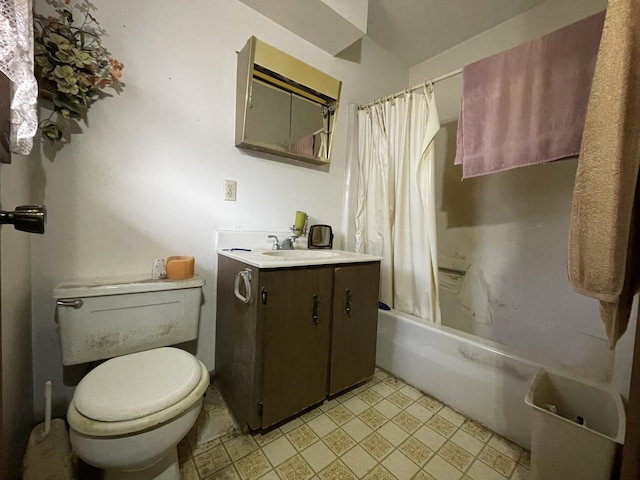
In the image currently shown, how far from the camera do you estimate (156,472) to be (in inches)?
32.2

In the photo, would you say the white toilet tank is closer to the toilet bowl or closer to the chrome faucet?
the toilet bowl

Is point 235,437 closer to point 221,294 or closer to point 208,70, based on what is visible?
point 221,294

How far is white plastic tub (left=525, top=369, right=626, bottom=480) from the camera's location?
0.75m

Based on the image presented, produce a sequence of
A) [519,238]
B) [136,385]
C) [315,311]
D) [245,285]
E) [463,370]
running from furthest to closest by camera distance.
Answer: [519,238] < [463,370] < [315,311] < [245,285] < [136,385]

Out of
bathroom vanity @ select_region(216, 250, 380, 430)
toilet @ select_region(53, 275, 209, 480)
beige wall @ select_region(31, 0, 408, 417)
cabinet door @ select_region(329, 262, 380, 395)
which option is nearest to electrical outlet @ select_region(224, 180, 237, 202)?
beige wall @ select_region(31, 0, 408, 417)

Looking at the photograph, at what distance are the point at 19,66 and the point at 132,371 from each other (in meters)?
0.85

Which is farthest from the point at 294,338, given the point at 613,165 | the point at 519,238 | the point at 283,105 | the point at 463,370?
the point at 519,238

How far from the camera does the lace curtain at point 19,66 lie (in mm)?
423

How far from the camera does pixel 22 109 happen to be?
20.7 inches

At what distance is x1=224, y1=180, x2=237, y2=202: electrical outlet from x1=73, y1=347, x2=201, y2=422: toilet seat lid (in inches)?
31.4

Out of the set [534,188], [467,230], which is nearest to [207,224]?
[467,230]

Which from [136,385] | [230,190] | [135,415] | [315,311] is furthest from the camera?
[230,190]

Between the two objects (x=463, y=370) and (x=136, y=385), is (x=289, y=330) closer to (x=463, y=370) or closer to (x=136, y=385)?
(x=136, y=385)

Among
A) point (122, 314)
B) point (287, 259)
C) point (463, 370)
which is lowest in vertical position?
point (463, 370)
